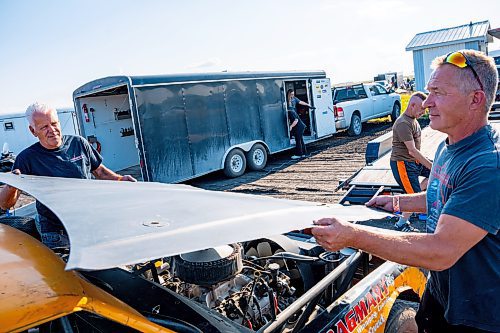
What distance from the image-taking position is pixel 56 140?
3453 millimetres

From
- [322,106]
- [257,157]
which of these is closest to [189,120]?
[257,157]

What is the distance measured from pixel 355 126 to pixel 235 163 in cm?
680

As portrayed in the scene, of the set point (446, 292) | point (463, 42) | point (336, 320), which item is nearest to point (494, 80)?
point (446, 292)

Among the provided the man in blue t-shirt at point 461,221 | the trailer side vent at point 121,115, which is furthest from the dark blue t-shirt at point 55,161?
the trailer side vent at point 121,115

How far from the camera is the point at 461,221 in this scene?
1.61 metres

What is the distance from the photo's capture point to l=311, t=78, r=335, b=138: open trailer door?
13078 mm

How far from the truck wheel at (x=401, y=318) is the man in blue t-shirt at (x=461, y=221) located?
1.65ft

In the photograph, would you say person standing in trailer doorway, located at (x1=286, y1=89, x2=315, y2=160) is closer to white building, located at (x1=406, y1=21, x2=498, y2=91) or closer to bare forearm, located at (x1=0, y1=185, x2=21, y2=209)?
bare forearm, located at (x1=0, y1=185, x2=21, y2=209)

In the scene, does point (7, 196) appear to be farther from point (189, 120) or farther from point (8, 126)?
point (8, 126)

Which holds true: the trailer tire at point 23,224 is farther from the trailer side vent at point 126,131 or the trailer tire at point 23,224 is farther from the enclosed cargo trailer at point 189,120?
the trailer side vent at point 126,131

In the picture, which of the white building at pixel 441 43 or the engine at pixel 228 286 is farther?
the white building at pixel 441 43

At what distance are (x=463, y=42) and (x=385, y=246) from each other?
24.8 m

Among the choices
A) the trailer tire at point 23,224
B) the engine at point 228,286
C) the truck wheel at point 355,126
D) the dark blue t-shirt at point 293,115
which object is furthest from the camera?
the truck wheel at point 355,126

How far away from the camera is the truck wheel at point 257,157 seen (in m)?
11.0
